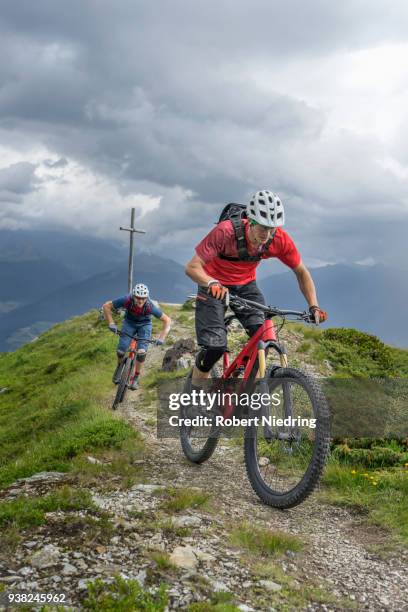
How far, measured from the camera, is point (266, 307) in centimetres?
680

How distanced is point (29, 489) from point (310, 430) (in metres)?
3.63

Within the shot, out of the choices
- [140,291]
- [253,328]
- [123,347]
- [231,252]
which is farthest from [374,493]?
[123,347]

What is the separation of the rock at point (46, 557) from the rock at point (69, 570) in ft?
0.43

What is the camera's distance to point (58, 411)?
47.0ft

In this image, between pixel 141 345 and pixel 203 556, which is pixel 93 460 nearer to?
pixel 203 556

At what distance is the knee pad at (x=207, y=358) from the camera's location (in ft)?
25.1

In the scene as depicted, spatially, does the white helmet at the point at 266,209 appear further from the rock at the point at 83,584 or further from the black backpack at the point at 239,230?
the rock at the point at 83,584

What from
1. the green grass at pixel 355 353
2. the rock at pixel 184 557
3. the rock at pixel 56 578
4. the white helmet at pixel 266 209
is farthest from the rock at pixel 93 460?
the green grass at pixel 355 353

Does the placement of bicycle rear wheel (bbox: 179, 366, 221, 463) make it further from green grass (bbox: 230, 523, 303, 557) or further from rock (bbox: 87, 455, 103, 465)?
green grass (bbox: 230, 523, 303, 557)

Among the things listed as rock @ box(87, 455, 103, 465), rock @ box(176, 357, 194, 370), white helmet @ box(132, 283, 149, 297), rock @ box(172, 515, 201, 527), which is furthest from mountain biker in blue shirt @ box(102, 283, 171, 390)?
rock @ box(172, 515, 201, 527)

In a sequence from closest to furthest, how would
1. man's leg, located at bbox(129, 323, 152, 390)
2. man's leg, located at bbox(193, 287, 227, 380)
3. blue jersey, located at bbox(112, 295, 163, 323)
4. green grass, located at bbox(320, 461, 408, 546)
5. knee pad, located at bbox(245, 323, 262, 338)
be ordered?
green grass, located at bbox(320, 461, 408, 546), knee pad, located at bbox(245, 323, 262, 338), man's leg, located at bbox(193, 287, 227, 380), blue jersey, located at bbox(112, 295, 163, 323), man's leg, located at bbox(129, 323, 152, 390)

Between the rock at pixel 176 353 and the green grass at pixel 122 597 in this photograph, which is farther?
the rock at pixel 176 353

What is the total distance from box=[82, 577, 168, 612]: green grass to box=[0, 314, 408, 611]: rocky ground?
110mm

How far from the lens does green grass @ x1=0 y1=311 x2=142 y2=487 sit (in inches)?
340
